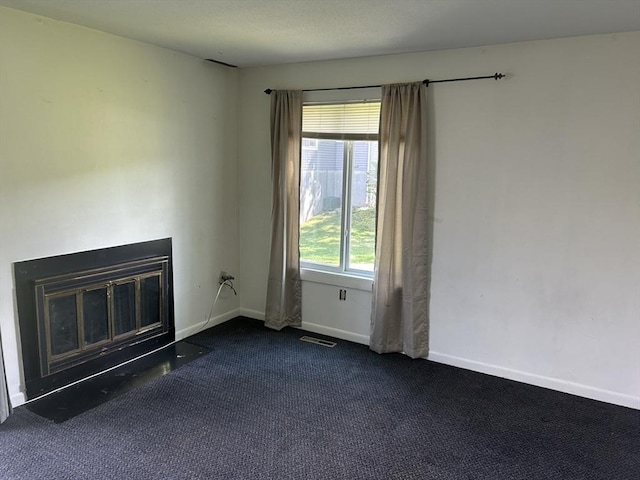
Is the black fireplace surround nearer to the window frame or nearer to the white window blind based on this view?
the window frame

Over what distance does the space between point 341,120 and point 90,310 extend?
95.3 inches

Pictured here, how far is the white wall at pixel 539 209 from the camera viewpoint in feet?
9.68

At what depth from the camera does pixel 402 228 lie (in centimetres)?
360

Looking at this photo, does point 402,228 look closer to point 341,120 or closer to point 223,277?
point 341,120

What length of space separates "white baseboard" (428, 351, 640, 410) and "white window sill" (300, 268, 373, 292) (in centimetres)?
77

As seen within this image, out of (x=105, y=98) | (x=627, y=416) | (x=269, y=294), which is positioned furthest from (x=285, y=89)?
(x=627, y=416)

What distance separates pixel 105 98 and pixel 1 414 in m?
2.10

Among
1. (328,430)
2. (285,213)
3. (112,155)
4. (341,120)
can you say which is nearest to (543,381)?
(328,430)

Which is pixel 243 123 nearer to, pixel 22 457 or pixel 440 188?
pixel 440 188

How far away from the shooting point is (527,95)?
3.15 metres

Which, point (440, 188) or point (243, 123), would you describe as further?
point (243, 123)

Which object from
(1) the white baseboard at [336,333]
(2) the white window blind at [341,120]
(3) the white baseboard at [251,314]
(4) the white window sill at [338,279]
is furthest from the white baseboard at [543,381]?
(2) the white window blind at [341,120]

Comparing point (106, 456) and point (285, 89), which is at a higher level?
point (285, 89)

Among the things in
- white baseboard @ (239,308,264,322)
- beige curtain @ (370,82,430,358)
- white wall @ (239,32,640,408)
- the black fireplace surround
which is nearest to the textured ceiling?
white wall @ (239,32,640,408)
